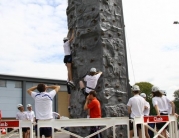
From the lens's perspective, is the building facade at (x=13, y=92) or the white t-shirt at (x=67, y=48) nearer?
the white t-shirt at (x=67, y=48)

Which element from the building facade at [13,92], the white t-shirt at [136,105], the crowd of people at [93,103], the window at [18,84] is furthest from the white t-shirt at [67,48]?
the window at [18,84]

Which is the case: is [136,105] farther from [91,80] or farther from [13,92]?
[13,92]

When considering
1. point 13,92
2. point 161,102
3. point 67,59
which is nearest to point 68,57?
point 67,59

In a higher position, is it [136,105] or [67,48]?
[67,48]

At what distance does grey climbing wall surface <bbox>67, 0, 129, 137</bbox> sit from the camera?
8.52 meters

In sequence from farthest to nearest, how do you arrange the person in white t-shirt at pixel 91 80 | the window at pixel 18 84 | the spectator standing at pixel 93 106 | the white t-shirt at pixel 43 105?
the window at pixel 18 84
the person in white t-shirt at pixel 91 80
the spectator standing at pixel 93 106
the white t-shirt at pixel 43 105

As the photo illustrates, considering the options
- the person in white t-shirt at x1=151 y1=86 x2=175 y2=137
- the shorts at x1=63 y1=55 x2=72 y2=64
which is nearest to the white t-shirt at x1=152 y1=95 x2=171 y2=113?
the person in white t-shirt at x1=151 y1=86 x2=175 y2=137

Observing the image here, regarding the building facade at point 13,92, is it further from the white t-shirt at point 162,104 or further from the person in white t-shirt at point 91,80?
the white t-shirt at point 162,104

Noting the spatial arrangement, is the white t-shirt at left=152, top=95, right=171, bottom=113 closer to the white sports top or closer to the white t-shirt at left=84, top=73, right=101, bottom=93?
the white t-shirt at left=84, top=73, right=101, bottom=93

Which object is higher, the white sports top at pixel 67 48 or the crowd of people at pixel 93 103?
the white sports top at pixel 67 48

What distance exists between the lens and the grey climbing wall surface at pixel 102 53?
8516mm

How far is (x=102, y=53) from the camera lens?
8.55 metres

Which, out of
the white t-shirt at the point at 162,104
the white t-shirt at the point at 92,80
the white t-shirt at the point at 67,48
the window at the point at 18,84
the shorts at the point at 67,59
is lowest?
the white t-shirt at the point at 162,104

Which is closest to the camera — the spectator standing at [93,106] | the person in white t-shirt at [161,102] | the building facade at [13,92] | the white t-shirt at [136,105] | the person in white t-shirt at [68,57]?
the spectator standing at [93,106]
